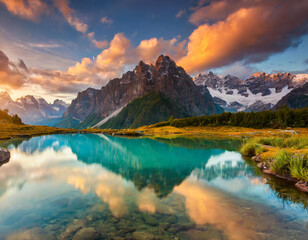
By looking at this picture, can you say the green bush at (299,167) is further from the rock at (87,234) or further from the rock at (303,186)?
the rock at (87,234)

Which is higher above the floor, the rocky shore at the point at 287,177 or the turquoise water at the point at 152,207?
the rocky shore at the point at 287,177

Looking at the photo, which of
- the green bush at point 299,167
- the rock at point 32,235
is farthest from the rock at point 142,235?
the green bush at point 299,167

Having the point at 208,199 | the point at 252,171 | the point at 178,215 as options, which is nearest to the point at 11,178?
the point at 178,215

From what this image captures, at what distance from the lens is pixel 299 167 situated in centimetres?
1858

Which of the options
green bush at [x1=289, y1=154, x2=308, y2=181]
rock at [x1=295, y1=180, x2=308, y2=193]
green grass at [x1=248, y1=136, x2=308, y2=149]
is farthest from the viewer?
green grass at [x1=248, y1=136, x2=308, y2=149]

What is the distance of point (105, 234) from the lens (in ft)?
34.5

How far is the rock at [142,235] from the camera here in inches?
396

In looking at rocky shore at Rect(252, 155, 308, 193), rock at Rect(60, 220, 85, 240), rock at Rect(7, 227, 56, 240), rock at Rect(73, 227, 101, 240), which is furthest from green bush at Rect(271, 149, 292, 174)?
rock at Rect(7, 227, 56, 240)

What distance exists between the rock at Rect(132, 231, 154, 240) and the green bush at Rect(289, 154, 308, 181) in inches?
641

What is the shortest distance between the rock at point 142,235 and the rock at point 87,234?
2098 mm

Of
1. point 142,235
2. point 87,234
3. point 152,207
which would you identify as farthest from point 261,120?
point 87,234

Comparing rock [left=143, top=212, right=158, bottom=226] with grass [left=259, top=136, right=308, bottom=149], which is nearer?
rock [left=143, top=212, right=158, bottom=226]

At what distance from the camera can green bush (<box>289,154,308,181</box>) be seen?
705 inches

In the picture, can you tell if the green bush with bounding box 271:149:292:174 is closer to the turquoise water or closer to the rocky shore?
the rocky shore
